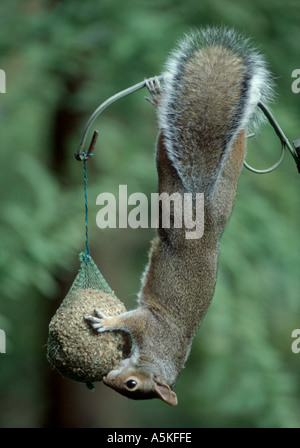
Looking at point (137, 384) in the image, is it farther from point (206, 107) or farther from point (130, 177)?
point (130, 177)

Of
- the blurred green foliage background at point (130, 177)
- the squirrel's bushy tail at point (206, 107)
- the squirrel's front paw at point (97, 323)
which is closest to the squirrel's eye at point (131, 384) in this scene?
the squirrel's front paw at point (97, 323)

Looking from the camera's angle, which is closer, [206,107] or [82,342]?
[82,342]

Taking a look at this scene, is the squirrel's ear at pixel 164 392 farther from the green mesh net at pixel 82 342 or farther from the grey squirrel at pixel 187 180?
the green mesh net at pixel 82 342

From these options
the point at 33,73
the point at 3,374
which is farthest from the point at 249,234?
the point at 3,374

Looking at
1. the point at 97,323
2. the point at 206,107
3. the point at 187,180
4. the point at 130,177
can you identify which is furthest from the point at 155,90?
the point at 130,177

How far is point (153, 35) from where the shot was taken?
463 centimetres

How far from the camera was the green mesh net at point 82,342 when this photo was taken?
88.0 inches

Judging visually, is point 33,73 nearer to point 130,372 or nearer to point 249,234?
point 249,234

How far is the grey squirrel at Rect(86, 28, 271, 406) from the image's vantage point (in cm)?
237

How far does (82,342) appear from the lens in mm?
2244

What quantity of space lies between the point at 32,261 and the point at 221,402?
6.62 ft

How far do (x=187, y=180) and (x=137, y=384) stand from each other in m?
0.72

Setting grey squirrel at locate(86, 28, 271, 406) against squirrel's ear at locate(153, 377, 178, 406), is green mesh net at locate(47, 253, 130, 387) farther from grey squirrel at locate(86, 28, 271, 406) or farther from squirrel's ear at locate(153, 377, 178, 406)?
squirrel's ear at locate(153, 377, 178, 406)

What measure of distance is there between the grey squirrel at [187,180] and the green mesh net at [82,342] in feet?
0.12
